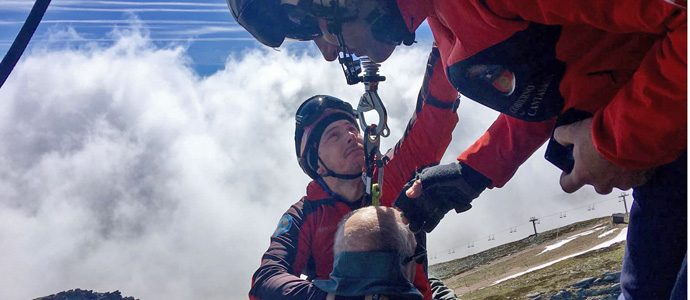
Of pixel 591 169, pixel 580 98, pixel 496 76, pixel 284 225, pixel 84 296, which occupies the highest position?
pixel 84 296

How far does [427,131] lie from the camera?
14.2 feet

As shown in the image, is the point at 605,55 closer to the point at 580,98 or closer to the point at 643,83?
the point at 580,98

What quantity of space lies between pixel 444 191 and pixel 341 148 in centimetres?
261

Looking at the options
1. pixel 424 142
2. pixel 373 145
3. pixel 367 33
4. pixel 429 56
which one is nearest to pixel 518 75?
pixel 367 33

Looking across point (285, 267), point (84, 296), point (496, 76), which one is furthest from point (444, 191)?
point (84, 296)

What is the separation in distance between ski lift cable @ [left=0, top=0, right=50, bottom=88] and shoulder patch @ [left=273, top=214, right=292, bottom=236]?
8.11 feet

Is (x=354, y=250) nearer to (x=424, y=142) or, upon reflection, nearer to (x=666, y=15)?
(x=666, y=15)

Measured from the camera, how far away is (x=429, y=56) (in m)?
3.86

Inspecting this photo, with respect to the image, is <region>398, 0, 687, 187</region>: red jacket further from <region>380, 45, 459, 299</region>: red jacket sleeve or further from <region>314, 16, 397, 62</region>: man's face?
<region>380, 45, 459, 299</region>: red jacket sleeve

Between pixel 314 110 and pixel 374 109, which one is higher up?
pixel 314 110

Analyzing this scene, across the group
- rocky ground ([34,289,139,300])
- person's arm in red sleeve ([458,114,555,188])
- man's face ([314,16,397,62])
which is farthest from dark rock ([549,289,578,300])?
rocky ground ([34,289,139,300])

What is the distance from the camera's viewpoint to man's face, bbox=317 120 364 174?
4.71 m

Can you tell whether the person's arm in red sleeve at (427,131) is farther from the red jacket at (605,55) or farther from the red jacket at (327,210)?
the red jacket at (605,55)

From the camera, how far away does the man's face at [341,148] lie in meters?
4.71
